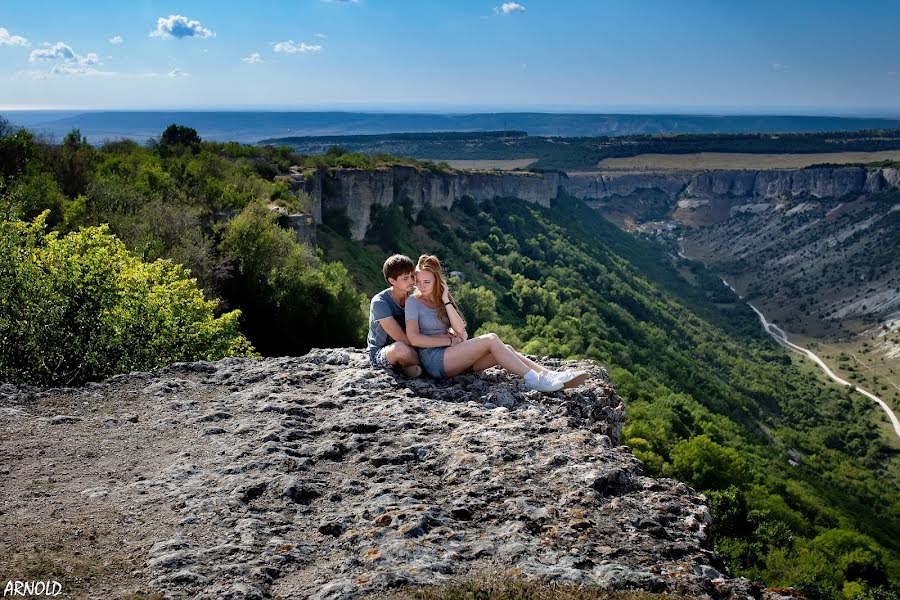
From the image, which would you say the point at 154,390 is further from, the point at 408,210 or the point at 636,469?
the point at 408,210

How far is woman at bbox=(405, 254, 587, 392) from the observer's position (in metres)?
8.55

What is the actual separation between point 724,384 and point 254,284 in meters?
41.8

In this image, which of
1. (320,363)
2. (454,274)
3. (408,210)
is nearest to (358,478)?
(320,363)

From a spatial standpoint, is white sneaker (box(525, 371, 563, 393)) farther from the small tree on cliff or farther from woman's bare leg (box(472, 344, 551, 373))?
the small tree on cliff

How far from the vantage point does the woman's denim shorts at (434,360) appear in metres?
8.91

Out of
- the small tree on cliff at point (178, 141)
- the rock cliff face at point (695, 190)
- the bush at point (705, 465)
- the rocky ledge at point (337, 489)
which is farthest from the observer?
the rock cliff face at point (695, 190)

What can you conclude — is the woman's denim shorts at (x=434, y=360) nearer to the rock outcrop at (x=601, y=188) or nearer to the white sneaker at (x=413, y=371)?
the white sneaker at (x=413, y=371)

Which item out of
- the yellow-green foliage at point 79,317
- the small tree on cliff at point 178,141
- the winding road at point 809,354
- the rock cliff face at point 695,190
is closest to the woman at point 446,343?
the yellow-green foliage at point 79,317

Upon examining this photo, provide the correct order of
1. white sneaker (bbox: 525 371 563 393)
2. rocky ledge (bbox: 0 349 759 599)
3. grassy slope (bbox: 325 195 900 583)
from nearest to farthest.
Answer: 1. rocky ledge (bbox: 0 349 759 599)
2. white sneaker (bbox: 525 371 563 393)
3. grassy slope (bbox: 325 195 900 583)

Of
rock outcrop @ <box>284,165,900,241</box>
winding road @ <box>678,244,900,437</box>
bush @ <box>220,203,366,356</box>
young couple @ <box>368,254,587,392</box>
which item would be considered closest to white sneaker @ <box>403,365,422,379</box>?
young couple @ <box>368,254,587,392</box>

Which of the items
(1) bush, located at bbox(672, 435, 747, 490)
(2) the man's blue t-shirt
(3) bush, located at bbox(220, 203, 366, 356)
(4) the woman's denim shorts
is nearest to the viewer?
(4) the woman's denim shorts

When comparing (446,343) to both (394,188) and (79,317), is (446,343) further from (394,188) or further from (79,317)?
(394,188)

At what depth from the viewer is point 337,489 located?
663cm

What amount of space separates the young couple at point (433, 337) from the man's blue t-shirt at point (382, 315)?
0.01 meters
